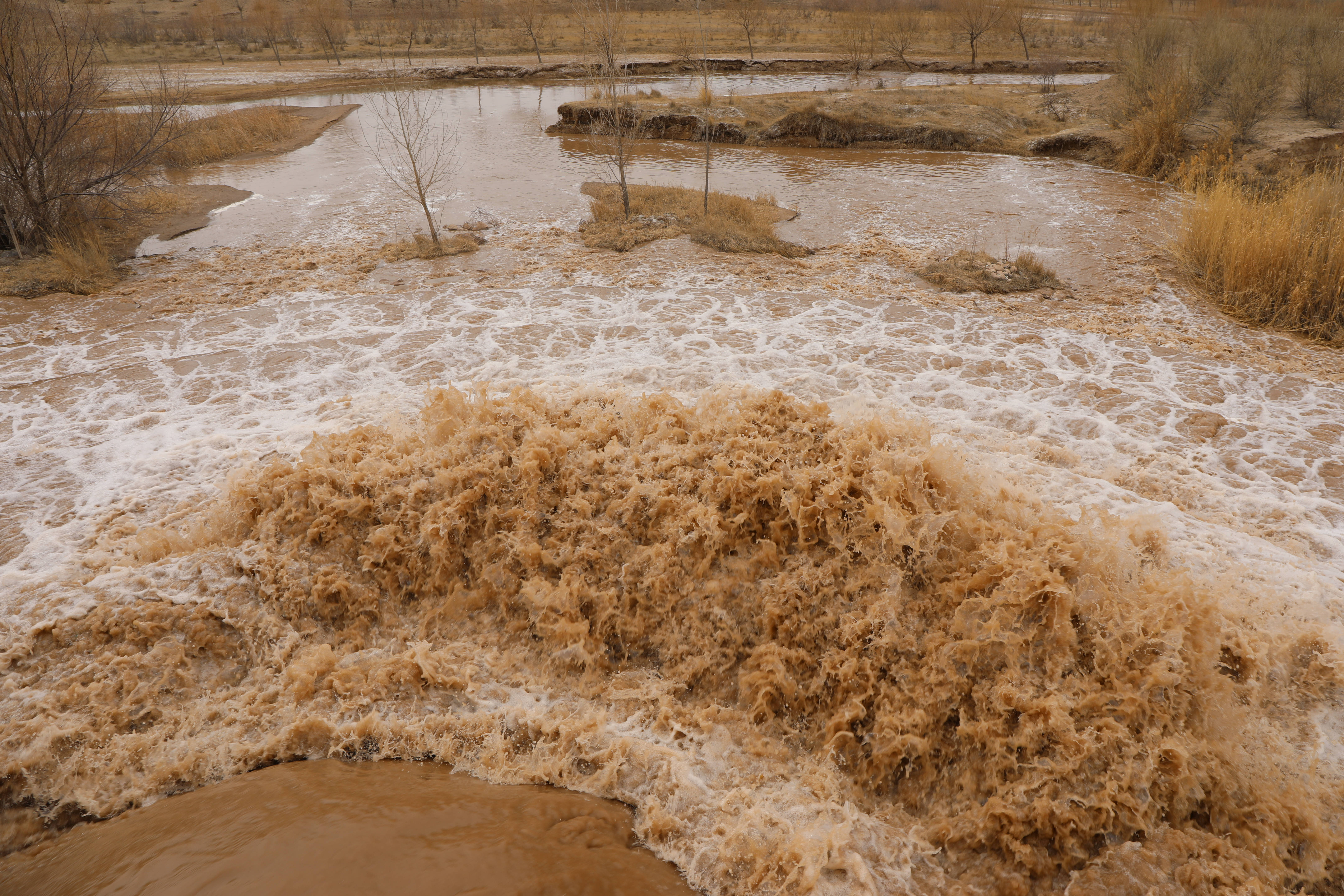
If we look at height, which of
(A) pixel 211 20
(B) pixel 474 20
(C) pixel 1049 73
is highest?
(A) pixel 211 20

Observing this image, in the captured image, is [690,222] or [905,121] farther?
[905,121]

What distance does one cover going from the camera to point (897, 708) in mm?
3920

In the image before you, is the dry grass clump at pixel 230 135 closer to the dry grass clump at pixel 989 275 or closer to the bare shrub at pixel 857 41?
the dry grass clump at pixel 989 275

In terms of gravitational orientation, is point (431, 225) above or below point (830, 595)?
above

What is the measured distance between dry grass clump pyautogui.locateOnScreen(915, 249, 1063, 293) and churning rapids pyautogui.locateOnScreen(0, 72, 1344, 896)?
6.08 feet

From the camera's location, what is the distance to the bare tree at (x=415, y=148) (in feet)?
36.4

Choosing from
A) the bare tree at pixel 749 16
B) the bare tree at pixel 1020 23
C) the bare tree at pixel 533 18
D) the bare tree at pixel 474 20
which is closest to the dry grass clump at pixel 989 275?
the bare tree at pixel 1020 23

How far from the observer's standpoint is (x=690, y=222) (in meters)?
11.8

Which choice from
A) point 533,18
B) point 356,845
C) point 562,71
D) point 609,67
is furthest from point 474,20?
point 356,845

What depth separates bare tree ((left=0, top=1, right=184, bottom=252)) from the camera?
980 centimetres

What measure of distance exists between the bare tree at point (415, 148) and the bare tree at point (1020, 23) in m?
21.9

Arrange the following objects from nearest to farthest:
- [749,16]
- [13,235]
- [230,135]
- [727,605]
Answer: [727,605]
[13,235]
[230,135]
[749,16]

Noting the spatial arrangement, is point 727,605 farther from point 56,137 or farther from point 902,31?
point 902,31

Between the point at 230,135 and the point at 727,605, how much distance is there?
20523 mm
